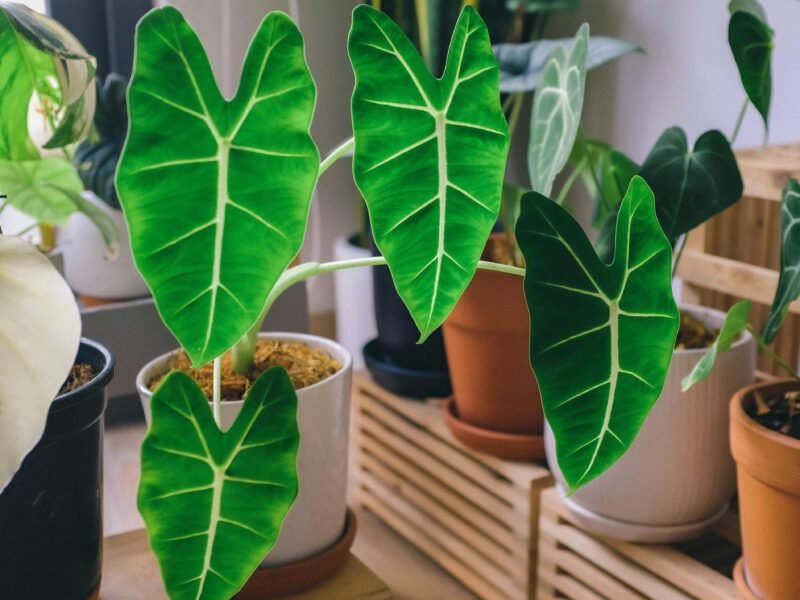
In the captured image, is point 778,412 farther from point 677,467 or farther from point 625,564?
point 625,564

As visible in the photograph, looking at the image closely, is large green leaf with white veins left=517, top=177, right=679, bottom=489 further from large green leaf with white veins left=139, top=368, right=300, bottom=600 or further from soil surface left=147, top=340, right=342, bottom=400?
soil surface left=147, top=340, right=342, bottom=400

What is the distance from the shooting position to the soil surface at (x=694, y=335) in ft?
3.19

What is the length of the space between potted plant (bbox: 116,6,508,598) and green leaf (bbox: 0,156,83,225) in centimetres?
61

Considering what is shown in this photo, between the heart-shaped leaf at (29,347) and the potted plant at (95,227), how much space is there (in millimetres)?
A: 788

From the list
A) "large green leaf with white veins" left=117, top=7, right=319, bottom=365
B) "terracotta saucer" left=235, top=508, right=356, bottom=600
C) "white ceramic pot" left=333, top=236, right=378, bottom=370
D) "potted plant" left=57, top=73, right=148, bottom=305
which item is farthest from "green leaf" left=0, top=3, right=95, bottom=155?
"white ceramic pot" left=333, top=236, right=378, bottom=370

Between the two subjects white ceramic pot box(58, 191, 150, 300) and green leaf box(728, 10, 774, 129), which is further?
white ceramic pot box(58, 191, 150, 300)

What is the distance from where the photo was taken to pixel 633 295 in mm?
570

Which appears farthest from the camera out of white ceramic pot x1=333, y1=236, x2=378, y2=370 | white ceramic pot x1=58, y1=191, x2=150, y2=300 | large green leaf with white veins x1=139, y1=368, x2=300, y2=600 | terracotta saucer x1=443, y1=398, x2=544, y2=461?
white ceramic pot x1=333, y1=236, x2=378, y2=370

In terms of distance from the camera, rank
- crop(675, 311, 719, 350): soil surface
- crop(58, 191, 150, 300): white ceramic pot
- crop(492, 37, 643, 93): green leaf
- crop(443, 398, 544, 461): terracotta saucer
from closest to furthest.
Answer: crop(675, 311, 719, 350): soil surface, crop(443, 398, 544, 461): terracotta saucer, crop(492, 37, 643, 93): green leaf, crop(58, 191, 150, 300): white ceramic pot

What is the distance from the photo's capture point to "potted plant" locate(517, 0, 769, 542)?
554mm

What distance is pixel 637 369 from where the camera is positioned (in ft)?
1.84

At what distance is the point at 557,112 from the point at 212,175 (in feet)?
1.46

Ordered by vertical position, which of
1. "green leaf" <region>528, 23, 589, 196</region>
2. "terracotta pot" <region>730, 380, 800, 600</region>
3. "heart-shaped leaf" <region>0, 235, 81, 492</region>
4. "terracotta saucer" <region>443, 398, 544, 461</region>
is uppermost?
"green leaf" <region>528, 23, 589, 196</region>

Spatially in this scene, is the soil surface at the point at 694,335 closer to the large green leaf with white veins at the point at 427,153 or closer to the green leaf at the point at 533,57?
the green leaf at the point at 533,57
